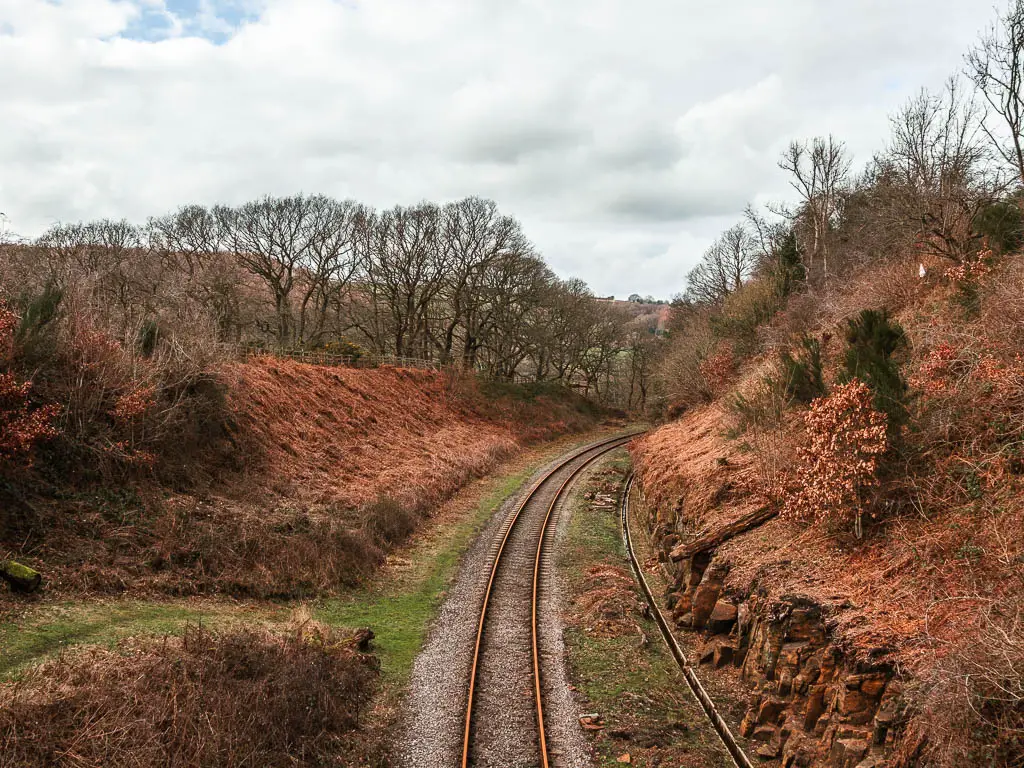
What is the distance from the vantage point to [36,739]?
7.54 metres

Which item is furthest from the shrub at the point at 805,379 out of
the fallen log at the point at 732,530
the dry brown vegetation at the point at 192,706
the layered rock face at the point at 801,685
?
the dry brown vegetation at the point at 192,706

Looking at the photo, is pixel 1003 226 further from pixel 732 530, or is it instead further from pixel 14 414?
pixel 14 414

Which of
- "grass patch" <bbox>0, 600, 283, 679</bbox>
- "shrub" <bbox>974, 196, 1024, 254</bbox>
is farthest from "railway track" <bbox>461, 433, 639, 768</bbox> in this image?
"shrub" <bbox>974, 196, 1024, 254</bbox>

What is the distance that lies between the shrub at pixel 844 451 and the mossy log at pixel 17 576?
14.9 meters

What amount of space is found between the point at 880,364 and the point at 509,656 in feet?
30.8

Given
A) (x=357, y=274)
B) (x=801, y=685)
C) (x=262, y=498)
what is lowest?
(x=801, y=685)

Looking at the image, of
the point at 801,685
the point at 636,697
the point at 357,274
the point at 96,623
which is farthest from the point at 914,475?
the point at 357,274

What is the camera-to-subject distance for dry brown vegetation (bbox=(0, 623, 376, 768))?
7.78 m

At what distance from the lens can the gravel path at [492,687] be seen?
9633mm

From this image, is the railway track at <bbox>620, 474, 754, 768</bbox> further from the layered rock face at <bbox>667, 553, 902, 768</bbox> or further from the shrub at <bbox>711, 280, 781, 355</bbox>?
the shrub at <bbox>711, 280, 781, 355</bbox>

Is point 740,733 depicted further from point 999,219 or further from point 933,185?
point 933,185

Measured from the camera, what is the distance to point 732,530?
48.6 feet

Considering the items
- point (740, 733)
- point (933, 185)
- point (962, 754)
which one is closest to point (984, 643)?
Answer: point (962, 754)

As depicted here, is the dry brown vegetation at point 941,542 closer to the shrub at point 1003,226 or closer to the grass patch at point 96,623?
the shrub at point 1003,226
